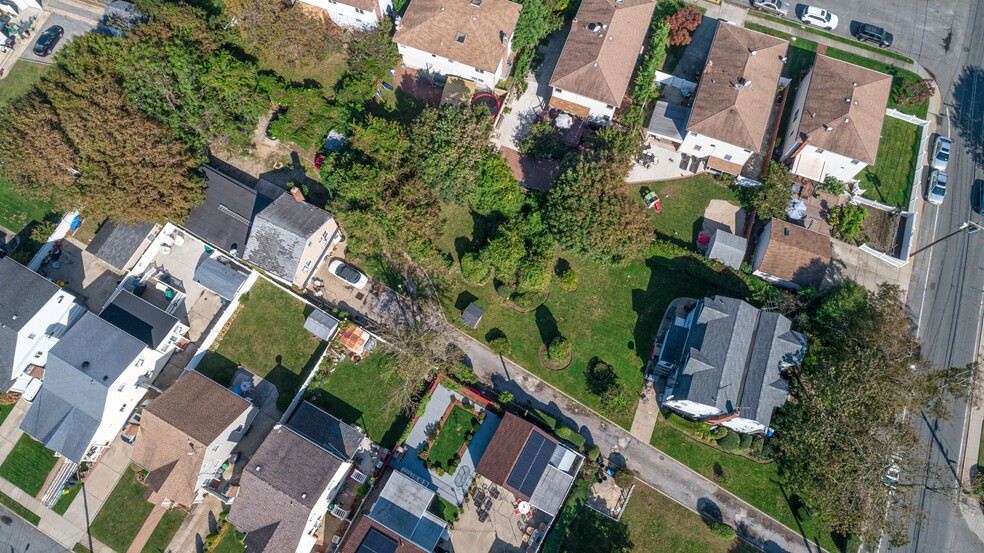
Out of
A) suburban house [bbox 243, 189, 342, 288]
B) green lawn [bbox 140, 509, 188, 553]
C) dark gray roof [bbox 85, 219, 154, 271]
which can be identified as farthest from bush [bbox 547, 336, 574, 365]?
dark gray roof [bbox 85, 219, 154, 271]

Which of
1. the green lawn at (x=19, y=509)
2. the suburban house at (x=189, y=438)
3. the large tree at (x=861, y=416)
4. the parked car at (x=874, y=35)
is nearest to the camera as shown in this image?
the large tree at (x=861, y=416)

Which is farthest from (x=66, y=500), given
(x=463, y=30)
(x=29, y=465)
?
(x=463, y=30)

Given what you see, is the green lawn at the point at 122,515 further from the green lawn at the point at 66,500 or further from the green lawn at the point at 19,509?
the green lawn at the point at 19,509

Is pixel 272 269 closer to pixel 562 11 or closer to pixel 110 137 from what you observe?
pixel 110 137

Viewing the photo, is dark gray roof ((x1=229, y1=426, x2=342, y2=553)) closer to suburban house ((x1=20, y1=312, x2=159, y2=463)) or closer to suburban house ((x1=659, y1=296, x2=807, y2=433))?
suburban house ((x1=20, y1=312, x2=159, y2=463))

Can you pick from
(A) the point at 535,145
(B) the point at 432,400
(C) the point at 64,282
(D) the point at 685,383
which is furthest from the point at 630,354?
(C) the point at 64,282

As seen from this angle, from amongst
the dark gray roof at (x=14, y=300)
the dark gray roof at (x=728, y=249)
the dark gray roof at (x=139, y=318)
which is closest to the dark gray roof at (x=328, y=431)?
the dark gray roof at (x=139, y=318)
